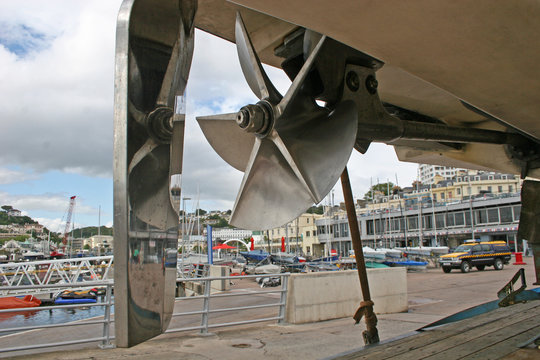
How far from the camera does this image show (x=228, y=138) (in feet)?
12.5

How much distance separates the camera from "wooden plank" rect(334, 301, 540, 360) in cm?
421

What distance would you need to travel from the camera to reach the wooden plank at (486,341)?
165 inches

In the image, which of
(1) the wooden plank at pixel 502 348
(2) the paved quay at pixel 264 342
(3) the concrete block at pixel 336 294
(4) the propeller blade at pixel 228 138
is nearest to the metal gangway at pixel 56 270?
(2) the paved quay at pixel 264 342

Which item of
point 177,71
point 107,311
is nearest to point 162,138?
point 177,71

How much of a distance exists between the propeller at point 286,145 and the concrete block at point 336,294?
5.41 m

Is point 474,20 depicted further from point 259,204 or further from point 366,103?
point 259,204

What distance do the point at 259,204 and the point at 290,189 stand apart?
11.3 inches

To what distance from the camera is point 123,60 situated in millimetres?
1762

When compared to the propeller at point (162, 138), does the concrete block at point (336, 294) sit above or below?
below

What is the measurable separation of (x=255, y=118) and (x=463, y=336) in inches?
155

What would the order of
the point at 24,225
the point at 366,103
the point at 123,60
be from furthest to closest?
the point at 24,225, the point at 366,103, the point at 123,60

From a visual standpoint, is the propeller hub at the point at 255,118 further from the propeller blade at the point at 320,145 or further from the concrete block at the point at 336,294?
the concrete block at the point at 336,294

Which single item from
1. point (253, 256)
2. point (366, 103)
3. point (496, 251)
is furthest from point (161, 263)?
point (253, 256)

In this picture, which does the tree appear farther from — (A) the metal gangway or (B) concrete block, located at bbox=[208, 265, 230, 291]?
(B) concrete block, located at bbox=[208, 265, 230, 291]
